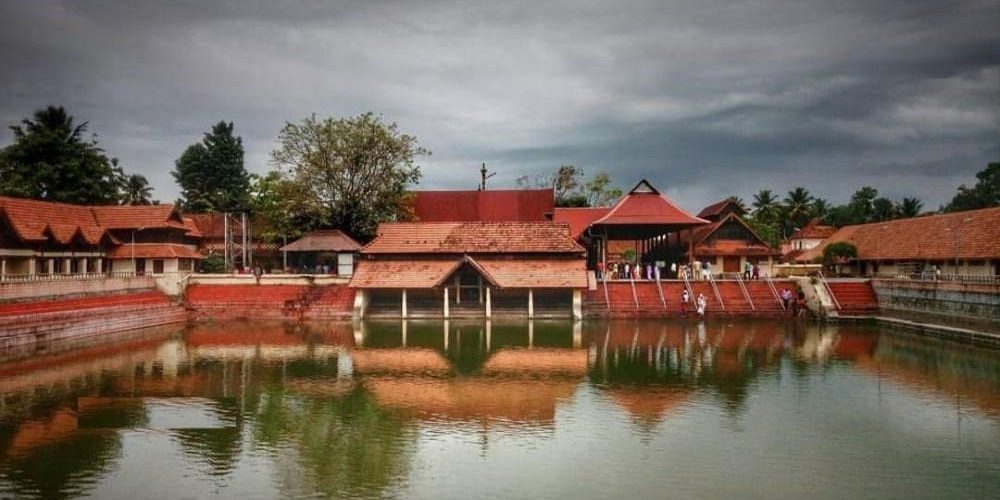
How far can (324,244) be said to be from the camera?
120 feet

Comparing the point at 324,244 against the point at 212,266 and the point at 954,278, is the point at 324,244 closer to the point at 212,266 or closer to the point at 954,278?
the point at 212,266

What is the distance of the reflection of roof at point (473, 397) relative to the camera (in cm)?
1491

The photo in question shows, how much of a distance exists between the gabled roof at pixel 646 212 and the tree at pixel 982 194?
47873mm

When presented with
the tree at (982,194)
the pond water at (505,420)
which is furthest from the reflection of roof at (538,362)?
the tree at (982,194)

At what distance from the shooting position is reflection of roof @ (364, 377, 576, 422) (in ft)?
48.9

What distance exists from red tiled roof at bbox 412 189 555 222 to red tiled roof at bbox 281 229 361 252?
8261mm

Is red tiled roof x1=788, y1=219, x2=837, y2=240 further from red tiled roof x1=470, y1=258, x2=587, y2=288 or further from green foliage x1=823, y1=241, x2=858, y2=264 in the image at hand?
red tiled roof x1=470, y1=258, x2=587, y2=288

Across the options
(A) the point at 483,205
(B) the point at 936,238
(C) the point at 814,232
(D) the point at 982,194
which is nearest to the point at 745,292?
(B) the point at 936,238

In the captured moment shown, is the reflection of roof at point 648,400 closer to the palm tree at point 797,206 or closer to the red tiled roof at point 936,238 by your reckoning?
the red tiled roof at point 936,238

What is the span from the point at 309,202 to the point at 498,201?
12326mm

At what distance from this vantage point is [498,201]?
4512 cm

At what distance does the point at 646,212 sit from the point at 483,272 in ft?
33.9

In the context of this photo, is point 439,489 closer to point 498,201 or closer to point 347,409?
point 347,409

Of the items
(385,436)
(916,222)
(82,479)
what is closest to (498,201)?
(916,222)
